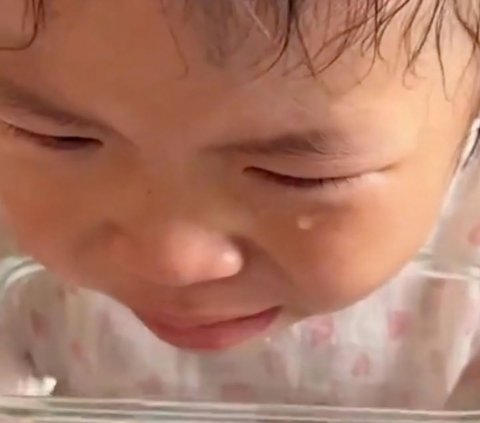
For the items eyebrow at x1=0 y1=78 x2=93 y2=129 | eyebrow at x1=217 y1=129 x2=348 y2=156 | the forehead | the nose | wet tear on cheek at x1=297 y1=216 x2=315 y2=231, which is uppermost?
the forehead

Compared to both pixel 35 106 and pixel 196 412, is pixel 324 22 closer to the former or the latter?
pixel 35 106

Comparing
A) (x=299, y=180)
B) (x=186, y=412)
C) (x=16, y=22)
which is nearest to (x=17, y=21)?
(x=16, y=22)

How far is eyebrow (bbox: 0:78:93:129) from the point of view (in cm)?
35

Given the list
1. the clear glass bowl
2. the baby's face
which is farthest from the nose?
the clear glass bowl

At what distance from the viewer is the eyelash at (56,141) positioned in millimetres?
369

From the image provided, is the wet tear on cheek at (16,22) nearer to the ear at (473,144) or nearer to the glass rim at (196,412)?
the ear at (473,144)

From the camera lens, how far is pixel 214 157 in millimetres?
356

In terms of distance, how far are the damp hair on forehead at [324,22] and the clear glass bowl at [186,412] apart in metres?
0.26

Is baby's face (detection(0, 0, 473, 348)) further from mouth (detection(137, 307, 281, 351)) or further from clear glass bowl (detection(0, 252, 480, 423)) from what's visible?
clear glass bowl (detection(0, 252, 480, 423))

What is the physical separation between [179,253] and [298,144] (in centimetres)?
6

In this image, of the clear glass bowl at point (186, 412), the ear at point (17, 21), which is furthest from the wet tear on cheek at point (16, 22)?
the clear glass bowl at point (186, 412)

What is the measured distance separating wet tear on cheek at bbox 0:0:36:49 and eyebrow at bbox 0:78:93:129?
0.05 ft

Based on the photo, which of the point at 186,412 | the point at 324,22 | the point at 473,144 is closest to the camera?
the point at 324,22

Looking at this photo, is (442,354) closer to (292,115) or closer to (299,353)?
(299,353)
